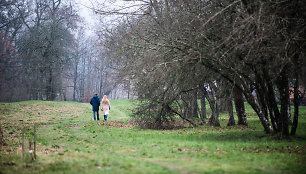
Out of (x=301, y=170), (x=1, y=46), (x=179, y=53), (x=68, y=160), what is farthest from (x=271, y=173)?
(x=1, y=46)

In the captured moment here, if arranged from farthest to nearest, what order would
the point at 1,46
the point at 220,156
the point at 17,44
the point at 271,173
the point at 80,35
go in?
the point at 80,35 < the point at 17,44 < the point at 1,46 < the point at 220,156 < the point at 271,173

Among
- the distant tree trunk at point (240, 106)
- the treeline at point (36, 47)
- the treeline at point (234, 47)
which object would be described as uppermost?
the treeline at point (36, 47)

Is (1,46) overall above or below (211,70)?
above

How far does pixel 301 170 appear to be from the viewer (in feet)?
21.5

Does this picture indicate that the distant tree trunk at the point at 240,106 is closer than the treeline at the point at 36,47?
Yes

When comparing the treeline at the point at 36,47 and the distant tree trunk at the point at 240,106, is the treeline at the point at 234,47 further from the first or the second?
the treeline at the point at 36,47

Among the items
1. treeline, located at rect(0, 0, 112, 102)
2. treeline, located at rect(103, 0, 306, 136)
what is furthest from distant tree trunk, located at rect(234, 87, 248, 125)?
treeline, located at rect(0, 0, 112, 102)

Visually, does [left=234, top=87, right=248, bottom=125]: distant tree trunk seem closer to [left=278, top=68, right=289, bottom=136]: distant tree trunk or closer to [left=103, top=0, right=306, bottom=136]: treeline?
[left=103, top=0, right=306, bottom=136]: treeline

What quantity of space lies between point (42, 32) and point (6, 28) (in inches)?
194

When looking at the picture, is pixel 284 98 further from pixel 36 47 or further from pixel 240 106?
pixel 36 47

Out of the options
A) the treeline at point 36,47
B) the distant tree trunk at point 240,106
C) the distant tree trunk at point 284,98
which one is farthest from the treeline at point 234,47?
the treeline at point 36,47

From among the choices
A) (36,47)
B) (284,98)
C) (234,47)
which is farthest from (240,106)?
(36,47)

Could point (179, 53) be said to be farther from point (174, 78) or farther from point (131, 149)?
point (131, 149)

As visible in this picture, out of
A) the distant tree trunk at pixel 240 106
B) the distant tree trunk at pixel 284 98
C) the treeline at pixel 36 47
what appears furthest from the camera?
the treeline at pixel 36 47
